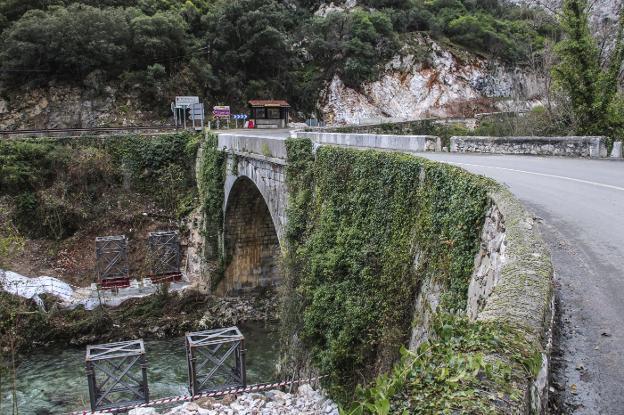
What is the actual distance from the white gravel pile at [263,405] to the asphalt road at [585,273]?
5.49 metres

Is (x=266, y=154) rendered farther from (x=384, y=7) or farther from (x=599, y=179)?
(x=384, y=7)

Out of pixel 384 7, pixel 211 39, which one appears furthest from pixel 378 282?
pixel 384 7

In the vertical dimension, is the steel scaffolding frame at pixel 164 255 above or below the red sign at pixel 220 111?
below

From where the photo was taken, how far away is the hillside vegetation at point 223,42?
32.2 m

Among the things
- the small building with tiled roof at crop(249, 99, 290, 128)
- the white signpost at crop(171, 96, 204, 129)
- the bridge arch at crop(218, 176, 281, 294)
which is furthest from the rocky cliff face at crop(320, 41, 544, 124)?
the bridge arch at crop(218, 176, 281, 294)

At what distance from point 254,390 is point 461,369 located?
10752 mm

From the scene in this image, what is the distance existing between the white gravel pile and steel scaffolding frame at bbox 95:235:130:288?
9577 millimetres

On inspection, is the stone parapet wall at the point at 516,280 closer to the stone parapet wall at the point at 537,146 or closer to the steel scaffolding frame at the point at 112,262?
the stone parapet wall at the point at 537,146

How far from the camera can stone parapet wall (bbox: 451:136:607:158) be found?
529 inches

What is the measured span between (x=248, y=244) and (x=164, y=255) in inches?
153

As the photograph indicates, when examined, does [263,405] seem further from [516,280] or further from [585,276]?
[516,280]

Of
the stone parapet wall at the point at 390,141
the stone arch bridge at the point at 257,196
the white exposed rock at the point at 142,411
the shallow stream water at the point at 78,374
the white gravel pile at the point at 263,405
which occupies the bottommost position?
the shallow stream water at the point at 78,374

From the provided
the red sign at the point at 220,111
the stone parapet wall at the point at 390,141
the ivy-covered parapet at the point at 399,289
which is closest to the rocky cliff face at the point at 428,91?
the red sign at the point at 220,111

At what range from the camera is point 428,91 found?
4453 cm
